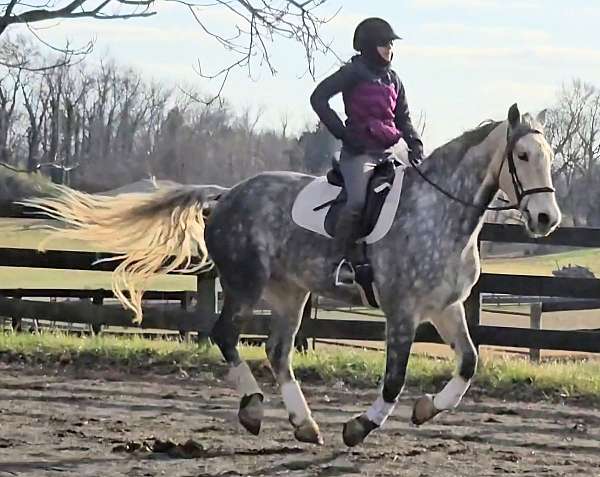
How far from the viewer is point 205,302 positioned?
10312 mm

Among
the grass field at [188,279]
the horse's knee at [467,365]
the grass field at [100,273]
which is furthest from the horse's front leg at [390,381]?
the grass field at [100,273]

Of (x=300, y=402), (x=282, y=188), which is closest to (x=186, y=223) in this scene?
(x=282, y=188)

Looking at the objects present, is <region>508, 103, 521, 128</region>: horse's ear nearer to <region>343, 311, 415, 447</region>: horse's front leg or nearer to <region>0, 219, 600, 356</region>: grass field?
<region>343, 311, 415, 447</region>: horse's front leg

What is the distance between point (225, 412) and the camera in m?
7.54

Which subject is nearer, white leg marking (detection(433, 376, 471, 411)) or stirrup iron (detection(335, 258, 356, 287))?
white leg marking (detection(433, 376, 471, 411))

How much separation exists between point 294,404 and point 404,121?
1851 mm

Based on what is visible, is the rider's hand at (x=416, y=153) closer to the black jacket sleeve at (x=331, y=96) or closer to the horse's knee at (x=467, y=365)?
the black jacket sleeve at (x=331, y=96)

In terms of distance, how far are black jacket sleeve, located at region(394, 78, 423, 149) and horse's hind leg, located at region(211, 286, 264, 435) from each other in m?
1.37

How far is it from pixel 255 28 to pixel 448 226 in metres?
4.71

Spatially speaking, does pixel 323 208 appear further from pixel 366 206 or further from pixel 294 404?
pixel 294 404

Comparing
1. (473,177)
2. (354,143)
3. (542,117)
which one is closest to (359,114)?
(354,143)

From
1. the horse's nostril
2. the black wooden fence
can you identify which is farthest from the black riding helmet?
the black wooden fence

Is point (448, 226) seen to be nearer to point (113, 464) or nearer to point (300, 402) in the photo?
point (300, 402)

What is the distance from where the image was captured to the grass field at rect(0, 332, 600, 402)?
349 inches
